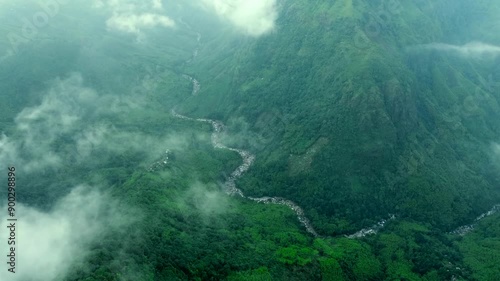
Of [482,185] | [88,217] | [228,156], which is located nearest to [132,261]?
[88,217]

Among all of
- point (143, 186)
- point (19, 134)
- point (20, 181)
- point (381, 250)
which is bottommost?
point (381, 250)

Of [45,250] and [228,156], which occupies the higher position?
[228,156]

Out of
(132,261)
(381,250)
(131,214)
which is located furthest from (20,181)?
(381,250)

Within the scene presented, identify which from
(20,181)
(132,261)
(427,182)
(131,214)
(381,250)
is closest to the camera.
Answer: (132,261)

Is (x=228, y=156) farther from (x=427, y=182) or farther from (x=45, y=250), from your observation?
(x=45, y=250)

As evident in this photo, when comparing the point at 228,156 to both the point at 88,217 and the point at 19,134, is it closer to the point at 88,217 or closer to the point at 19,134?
the point at 88,217

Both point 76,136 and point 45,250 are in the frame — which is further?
point 76,136

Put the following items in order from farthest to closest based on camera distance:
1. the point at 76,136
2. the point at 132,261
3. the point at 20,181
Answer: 1. the point at 76,136
2. the point at 20,181
3. the point at 132,261

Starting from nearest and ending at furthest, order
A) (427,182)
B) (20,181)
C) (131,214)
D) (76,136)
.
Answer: (131,214) < (20,181) < (427,182) < (76,136)

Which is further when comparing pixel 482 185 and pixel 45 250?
pixel 482 185
